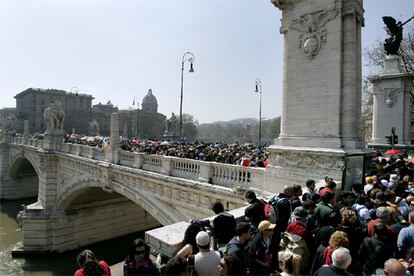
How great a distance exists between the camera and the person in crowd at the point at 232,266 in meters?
3.43

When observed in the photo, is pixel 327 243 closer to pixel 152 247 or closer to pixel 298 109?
pixel 152 247

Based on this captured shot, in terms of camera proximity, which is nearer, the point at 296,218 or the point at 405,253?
the point at 405,253

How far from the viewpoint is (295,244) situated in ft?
13.6

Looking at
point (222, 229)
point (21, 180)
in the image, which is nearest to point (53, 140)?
point (21, 180)

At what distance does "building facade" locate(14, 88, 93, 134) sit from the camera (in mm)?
98875

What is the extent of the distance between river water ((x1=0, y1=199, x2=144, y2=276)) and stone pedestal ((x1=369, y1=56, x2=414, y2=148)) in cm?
2248

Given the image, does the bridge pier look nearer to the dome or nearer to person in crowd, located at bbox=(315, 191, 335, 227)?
person in crowd, located at bbox=(315, 191, 335, 227)

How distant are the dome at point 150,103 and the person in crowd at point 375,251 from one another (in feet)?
406

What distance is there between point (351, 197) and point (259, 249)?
297cm

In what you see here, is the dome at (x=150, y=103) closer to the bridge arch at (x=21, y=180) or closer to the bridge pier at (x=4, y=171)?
the bridge arch at (x=21, y=180)

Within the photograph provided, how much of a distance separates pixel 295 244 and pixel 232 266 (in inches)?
43.8

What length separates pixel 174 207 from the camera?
14.4m

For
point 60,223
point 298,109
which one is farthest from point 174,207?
point 60,223

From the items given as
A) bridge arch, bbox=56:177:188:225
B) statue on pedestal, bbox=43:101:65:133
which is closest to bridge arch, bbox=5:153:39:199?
statue on pedestal, bbox=43:101:65:133
